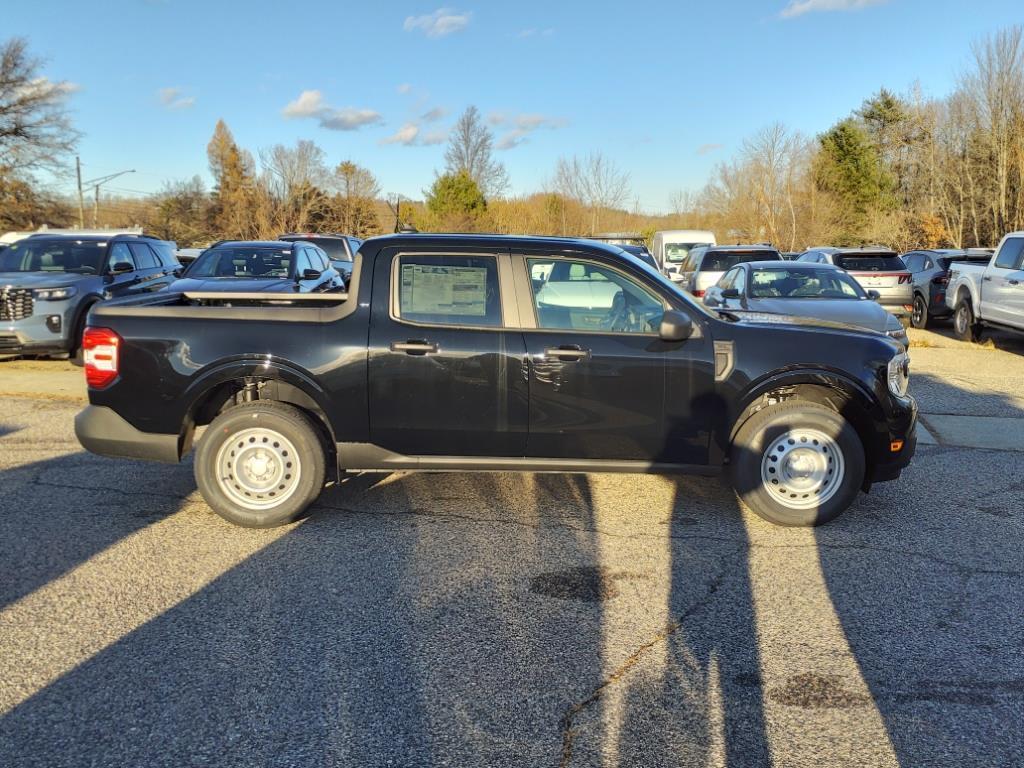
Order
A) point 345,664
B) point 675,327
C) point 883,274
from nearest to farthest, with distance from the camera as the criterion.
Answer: point 345,664, point 675,327, point 883,274

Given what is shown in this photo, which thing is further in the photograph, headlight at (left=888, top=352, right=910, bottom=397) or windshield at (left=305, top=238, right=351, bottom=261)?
windshield at (left=305, top=238, right=351, bottom=261)

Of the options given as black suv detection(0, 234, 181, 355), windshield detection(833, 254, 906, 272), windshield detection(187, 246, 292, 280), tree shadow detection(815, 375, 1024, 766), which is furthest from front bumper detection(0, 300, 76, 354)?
windshield detection(833, 254, 906, 272)

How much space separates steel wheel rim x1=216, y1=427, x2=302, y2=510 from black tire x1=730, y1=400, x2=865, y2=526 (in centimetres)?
290

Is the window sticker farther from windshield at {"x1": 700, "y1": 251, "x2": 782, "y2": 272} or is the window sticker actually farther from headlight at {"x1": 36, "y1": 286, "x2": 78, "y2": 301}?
windshield at {"x1": 700, "y1": 251, "x2": 782, "y2": 272}

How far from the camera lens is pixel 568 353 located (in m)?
4.96

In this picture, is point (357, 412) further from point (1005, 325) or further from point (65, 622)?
point (1005, 325)

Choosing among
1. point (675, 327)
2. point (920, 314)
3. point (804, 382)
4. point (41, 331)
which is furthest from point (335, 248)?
point (804, 382)

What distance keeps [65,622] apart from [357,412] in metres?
1.96

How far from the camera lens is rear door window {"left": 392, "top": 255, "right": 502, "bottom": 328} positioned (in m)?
5.10

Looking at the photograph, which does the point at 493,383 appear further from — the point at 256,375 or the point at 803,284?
the point at 803,284

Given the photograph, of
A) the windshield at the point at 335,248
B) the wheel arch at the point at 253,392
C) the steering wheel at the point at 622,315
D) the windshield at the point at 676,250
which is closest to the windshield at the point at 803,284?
the steering wheel at the point at 622,315

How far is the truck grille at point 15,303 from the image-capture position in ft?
34.4

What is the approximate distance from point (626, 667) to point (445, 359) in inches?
90.4

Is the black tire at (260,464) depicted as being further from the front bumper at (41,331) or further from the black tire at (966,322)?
the black tire at (966,322)
